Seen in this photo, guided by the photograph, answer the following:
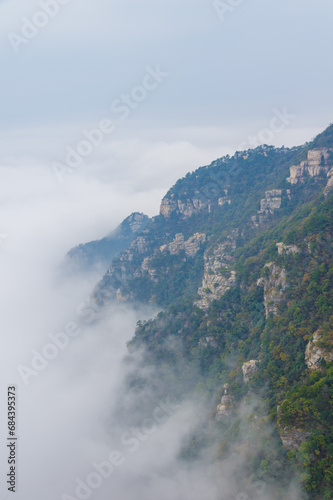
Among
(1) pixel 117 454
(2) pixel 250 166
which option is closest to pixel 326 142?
(2) pixel 250 166

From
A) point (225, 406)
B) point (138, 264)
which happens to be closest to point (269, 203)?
point (138, 264)

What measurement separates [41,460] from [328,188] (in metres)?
95.2

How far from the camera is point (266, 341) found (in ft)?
208

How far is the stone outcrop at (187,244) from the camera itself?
413ft

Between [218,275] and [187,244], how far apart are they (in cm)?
3815

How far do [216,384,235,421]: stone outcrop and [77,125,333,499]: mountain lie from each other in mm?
205

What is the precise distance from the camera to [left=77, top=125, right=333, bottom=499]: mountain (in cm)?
4616

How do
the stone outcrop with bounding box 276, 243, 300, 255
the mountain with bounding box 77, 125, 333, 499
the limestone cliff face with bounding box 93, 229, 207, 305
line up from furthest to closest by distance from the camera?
the limestone cliff face with bounding box 93, 229, 207, 305
the stone outcrop with bounding box 276, 243, 300, 255
the mountain with bounding box 77, 125, 333, 499

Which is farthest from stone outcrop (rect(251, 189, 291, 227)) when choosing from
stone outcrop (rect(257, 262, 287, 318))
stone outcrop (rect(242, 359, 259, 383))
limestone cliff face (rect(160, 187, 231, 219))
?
stone outcrop (rect(242, 359, 259, 383))

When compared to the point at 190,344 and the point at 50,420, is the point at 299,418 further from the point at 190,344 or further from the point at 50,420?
the point at 50,420

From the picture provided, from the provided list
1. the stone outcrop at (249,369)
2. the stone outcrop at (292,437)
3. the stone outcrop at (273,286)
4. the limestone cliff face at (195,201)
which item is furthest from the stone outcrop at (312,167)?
the stone outcrop at (292,437)

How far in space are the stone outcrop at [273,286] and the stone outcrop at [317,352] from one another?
16.1 m

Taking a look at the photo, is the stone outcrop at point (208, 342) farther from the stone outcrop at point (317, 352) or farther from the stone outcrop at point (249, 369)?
the stone outcrop at point (317, 352)

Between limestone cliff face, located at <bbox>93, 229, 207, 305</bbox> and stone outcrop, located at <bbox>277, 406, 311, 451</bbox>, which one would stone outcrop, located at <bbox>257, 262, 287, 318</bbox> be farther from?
limestone cliff face, located at <bbox>93, 229, 207, 305</bbox>
